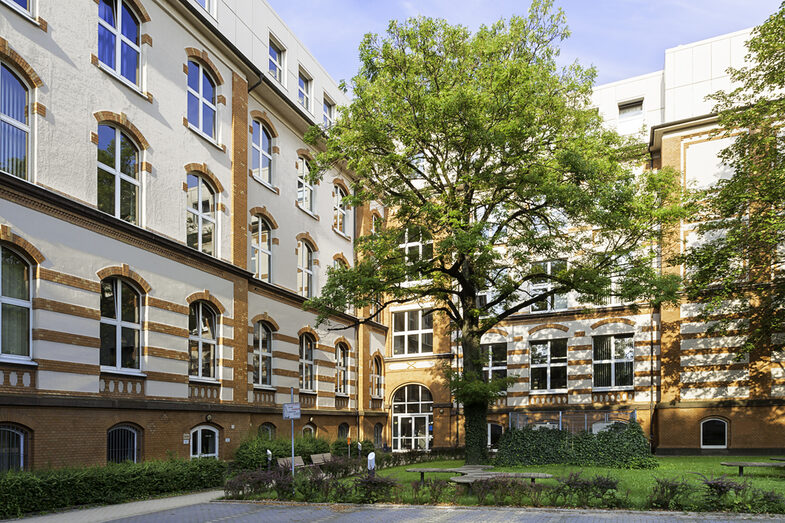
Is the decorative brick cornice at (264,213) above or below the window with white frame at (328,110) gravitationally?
below

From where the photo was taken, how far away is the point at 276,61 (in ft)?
91.4

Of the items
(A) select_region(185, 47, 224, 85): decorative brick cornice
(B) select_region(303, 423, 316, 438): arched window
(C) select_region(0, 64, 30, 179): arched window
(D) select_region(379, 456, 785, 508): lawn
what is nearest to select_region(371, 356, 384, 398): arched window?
(B) select_region(303, 423, 316, 438): arched window

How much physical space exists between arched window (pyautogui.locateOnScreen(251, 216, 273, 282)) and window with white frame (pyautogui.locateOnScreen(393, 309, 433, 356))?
1310cm

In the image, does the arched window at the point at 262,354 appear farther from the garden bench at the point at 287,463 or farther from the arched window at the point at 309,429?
the garden bench at the point at 287,463

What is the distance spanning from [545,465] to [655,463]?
341 centimetres

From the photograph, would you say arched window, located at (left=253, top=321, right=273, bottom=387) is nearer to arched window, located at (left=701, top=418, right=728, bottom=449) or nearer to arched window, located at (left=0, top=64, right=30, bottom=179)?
arched window, located at (left=0, top=64, right=30, bottom=179)

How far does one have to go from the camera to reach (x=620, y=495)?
1305cm

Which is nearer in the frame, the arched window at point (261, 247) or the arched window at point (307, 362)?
the arched window at point (261, 247)

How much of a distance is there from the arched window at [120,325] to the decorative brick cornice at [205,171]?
4.68m

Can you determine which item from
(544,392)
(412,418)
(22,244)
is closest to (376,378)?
(412,418)

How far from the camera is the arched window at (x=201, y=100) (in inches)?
837

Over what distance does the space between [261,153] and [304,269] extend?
579 centimetres

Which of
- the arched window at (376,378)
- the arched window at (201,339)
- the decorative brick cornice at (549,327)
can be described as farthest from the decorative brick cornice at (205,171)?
the decorative brick cornice at (549,327)

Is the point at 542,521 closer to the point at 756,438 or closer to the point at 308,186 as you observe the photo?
the point at 756,438
